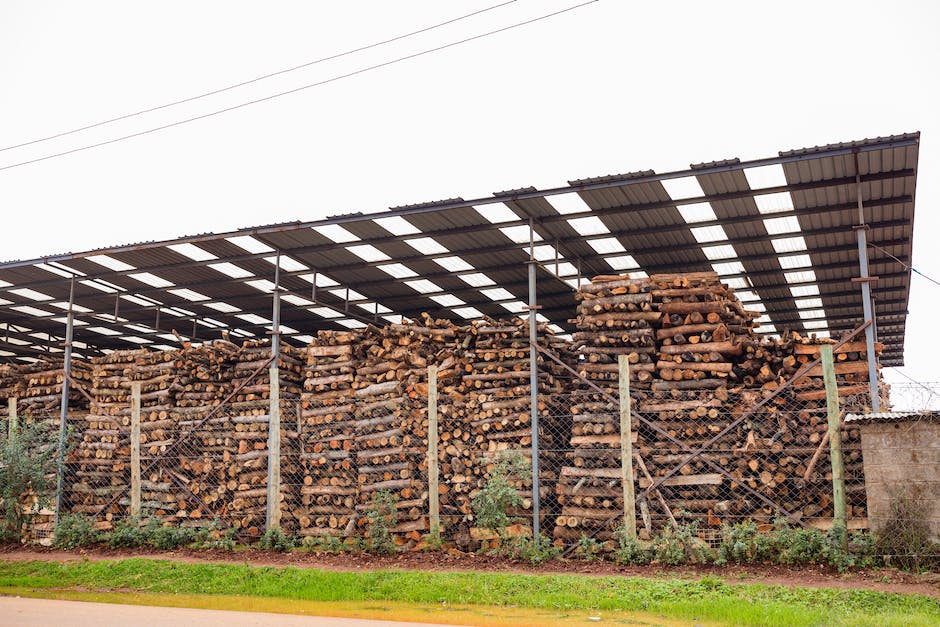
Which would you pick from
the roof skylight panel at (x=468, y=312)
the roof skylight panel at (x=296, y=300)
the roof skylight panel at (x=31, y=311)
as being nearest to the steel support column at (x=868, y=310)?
the roof skylight panel at (x=468, y=312)

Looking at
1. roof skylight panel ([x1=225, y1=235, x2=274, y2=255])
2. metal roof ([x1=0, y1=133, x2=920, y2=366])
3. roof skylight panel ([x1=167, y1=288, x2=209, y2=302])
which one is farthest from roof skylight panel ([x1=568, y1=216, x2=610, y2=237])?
roof skylight panel ([x1=167, y1=288, x2=209, y2=302])

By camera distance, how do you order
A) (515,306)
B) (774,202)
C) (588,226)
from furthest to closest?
1. (515,306)
2. (588,226)
3. (774,202)

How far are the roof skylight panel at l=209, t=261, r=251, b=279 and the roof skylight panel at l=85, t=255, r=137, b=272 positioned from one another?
1.83 meters

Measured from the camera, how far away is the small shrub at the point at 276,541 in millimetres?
14734

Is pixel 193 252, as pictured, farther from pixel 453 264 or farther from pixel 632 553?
pixel 632 553

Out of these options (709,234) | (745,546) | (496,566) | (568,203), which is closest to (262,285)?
(568,203)

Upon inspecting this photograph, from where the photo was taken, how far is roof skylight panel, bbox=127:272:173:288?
18.6 meters

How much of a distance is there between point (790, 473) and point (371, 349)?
8238 mm

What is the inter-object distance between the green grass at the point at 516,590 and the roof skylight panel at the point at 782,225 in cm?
706

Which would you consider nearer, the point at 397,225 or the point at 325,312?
the point at 397,225

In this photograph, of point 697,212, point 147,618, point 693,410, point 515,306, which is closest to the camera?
point 147,618

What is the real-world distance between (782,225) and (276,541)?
426 inches

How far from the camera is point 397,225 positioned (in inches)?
604

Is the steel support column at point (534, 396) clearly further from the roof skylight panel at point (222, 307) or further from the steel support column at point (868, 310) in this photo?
the roof skylight panel at point (222, 307)
